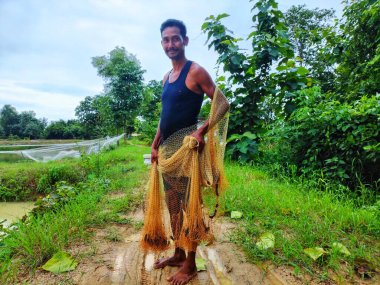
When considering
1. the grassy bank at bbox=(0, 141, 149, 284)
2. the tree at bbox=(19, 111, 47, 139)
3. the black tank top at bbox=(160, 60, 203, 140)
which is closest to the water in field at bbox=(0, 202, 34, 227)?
the grassy bank at bbox=(0, 141, 149, 284)

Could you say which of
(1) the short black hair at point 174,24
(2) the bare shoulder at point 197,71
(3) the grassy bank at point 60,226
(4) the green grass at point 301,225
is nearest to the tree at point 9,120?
(3) the grassy bank at point 60,226

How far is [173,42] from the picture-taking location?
1790 mm

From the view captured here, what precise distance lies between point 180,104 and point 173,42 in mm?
425

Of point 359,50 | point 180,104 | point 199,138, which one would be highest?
point 359,50

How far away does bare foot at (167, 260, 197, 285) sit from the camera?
71.8 inches

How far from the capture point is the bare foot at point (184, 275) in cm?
182

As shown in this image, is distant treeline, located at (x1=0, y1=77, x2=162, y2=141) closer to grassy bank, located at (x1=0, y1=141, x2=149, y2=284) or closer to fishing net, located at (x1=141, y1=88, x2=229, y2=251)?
grassy bank, located at (x1=0, y1=141, x2=149, y2=284)

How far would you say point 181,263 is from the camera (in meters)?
2.07

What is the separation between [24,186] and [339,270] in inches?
268

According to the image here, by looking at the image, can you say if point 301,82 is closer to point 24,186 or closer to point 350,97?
point 350,97

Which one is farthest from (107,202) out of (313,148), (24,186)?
(24,186)

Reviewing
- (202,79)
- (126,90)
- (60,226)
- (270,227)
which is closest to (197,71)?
(202,79)

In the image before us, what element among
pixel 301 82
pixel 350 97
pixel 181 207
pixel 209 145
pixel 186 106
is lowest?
pixel 181 207

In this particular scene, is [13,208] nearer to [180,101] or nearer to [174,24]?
[180,101]
